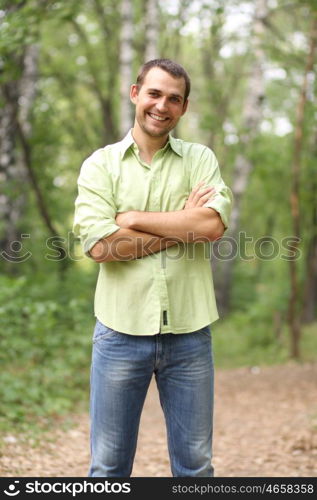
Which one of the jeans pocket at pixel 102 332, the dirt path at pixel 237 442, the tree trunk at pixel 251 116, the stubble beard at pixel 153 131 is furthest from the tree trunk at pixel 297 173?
the jeans pocket at pixel 102 332

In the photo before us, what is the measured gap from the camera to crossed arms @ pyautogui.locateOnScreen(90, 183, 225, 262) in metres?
2.95

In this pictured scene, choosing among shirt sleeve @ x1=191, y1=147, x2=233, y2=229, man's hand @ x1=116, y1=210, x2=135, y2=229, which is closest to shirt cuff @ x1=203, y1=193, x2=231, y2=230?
shirt sleeve @ x1=191, y1=147, x2=233, y2=229

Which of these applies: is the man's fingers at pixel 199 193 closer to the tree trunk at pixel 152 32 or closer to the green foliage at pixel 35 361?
the green foliage at pixel 35 361

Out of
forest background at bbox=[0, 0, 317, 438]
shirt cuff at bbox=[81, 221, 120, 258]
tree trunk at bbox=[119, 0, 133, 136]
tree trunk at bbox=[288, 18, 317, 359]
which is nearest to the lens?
shirt cuff at bbox=[81, 221, 120, 258]

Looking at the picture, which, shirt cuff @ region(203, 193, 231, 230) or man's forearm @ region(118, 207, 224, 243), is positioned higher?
shirt cuff @ region(203, 193, 231, 230)

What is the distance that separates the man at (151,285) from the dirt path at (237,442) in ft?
6.47

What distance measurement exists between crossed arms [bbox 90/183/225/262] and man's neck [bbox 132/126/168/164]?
327 millimetres

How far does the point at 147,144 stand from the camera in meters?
3.15

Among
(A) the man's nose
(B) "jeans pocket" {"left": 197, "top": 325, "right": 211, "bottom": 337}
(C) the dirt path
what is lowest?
(C) the dirt path

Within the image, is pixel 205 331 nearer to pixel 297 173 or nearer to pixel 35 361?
pixel 35 361

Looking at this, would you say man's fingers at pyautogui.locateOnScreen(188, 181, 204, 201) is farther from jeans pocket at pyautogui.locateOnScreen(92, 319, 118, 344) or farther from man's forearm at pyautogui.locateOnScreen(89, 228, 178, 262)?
jeans pocket at pyautogui.locateOnScreen(92, 319, 118, 344)

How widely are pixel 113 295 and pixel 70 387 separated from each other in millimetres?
5316

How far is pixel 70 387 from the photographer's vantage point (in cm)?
803
